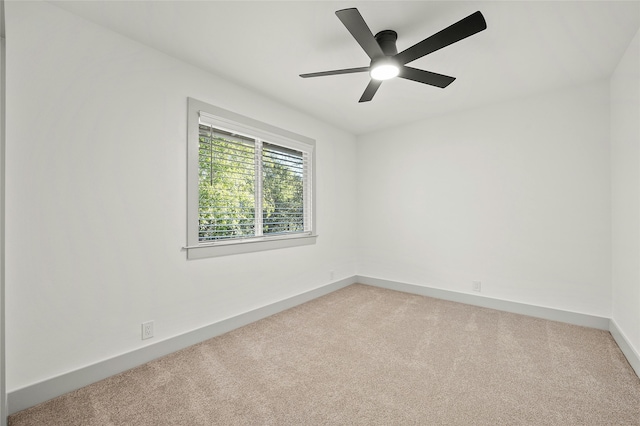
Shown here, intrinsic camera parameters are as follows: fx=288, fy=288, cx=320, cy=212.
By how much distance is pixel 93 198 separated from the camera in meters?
1.96

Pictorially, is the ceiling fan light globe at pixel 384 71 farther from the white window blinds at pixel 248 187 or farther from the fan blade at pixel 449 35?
Answer: the white window blinds at pixel 248 187

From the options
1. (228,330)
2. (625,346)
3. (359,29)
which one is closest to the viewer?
(359,29)

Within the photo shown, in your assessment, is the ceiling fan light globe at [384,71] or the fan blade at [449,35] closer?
the fan blade at [449,35]

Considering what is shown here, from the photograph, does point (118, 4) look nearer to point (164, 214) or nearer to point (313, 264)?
point (164, 214)

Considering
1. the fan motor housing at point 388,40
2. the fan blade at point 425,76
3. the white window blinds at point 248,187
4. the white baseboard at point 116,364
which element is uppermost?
the fan motor housing at point 388,40

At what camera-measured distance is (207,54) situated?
2.37m

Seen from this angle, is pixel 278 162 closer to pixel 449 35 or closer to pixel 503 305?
pixel 449 35

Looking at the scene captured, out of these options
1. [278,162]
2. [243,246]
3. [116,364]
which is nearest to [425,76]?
[278,162]

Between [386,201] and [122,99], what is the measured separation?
3.39 metres

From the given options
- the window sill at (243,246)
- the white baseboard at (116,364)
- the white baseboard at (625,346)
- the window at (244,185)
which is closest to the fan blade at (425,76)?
the window at (244,185)

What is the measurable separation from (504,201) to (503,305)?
1.21m

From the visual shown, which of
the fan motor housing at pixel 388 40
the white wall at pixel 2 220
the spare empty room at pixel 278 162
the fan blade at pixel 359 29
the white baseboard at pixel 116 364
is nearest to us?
the white wall at pixel 2 220

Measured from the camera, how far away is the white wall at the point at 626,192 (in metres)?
2.14

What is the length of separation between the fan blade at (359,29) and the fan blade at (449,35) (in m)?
0.19
